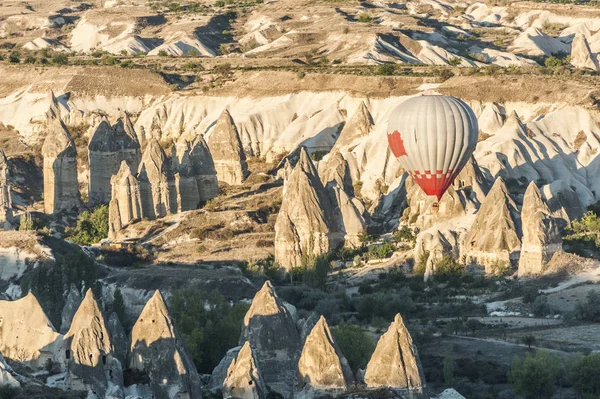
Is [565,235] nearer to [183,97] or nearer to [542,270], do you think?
[542,270]

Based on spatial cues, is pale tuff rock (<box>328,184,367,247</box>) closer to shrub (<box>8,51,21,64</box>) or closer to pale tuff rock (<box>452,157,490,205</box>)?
pale tuff rock (<box>452,157,490,205</box>)

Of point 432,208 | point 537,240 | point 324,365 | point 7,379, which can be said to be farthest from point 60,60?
point 324,365

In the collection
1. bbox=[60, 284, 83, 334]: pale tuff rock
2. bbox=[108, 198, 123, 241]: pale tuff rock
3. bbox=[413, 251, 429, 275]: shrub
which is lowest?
bbox=[108, 198, 123, 241]: pale tuff rock

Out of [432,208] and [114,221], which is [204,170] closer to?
[114,221]

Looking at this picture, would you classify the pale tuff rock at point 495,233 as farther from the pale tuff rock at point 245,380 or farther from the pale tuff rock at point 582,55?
the pale tuff rock at point 582,55

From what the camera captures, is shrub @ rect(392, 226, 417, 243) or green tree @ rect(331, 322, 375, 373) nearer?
green tree @ rect(331, 322, 375, 373)

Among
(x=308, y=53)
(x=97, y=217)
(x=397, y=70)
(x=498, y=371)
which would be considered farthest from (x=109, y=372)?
(x=308, y=53)

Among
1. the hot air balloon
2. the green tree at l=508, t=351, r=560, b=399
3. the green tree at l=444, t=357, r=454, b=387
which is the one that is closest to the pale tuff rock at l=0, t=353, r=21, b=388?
the green tree at l=444, t=357, r=454, b=387
